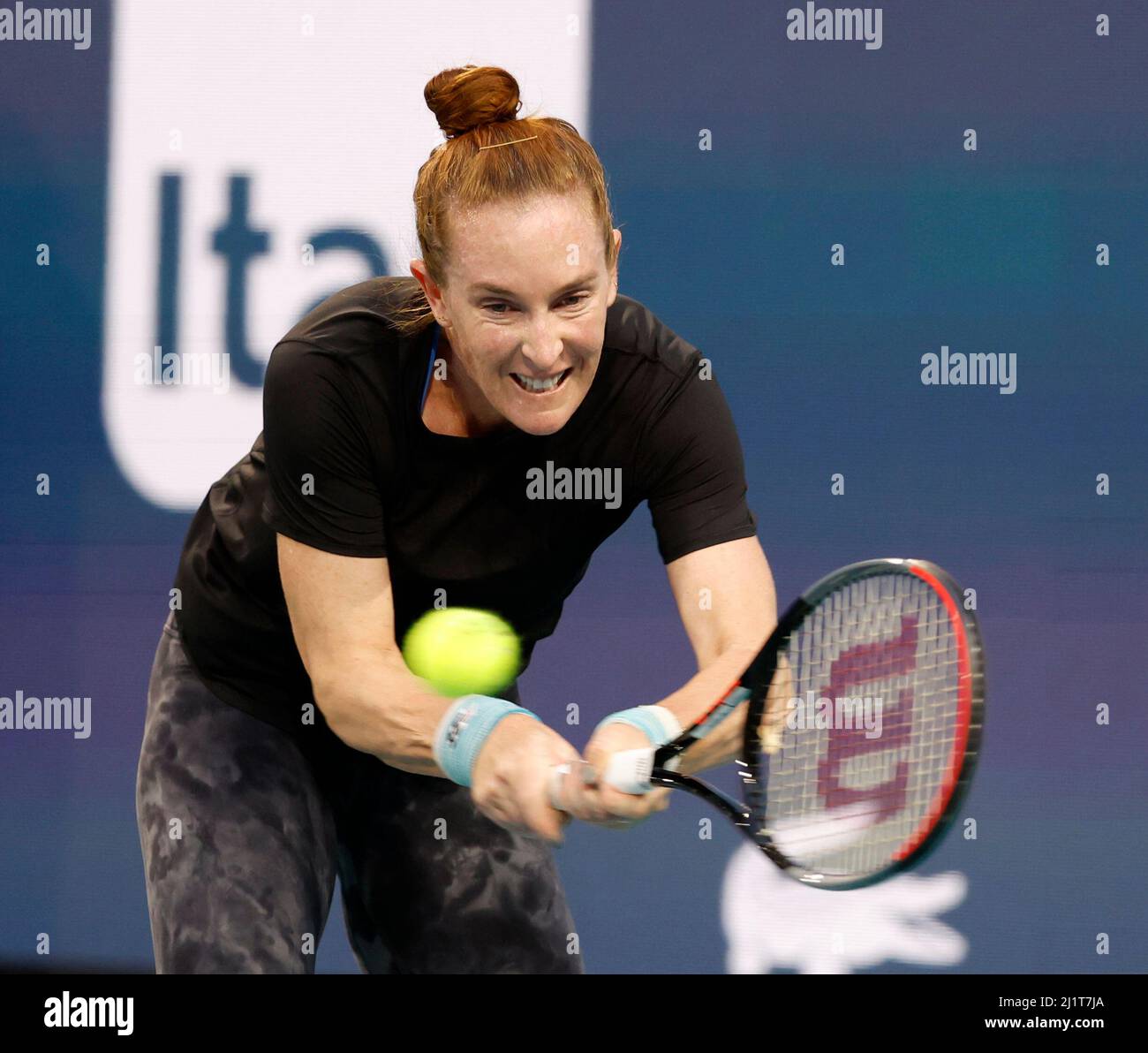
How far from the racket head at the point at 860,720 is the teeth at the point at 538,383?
308 mm

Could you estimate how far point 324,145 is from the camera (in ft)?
8.66

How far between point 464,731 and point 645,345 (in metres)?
0.44

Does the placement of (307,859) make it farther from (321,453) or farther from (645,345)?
(645,345)

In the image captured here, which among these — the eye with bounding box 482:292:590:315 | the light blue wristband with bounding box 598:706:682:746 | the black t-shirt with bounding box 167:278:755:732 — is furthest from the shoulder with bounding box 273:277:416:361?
the light blue wristband with bounding box 598:706:682:746

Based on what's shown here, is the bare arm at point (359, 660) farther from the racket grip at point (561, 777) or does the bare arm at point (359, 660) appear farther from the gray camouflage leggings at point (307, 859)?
the gray camouflage leggings at point (307, 859)

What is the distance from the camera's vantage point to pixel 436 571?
4.92 ft

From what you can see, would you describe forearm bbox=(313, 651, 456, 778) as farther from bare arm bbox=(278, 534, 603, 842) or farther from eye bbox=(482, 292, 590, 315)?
eye bbox=(482, 292, 590, 315)

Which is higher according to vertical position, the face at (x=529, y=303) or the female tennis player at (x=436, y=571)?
the face at (x=529, y=303)

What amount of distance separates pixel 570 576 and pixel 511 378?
0.30 meters

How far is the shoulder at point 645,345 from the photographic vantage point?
1.48 meters

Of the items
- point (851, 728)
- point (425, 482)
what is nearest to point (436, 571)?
point (425, 482)

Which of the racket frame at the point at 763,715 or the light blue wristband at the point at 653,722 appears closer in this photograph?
the racket frame at the point at 763,715

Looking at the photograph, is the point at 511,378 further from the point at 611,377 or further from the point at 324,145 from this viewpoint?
the point at 324,145

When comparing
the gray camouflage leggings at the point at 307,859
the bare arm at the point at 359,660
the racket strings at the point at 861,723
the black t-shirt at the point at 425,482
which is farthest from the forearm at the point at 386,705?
the racket strings at the point at 861,723
